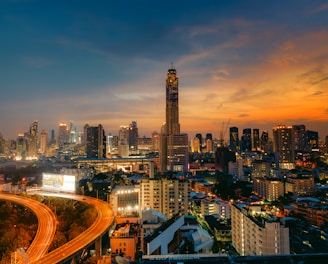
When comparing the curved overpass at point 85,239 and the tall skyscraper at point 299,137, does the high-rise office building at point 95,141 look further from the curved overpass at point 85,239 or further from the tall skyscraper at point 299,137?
the curved overpass at point 85,239

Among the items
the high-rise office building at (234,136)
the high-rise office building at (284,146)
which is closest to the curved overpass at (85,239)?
the high-rise office building at (284,146)

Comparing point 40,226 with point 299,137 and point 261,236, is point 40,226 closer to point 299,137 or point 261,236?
point 261,236

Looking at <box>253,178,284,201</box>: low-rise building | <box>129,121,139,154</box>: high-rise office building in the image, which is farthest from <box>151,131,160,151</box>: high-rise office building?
<box>253,178,284,201</box>: low-rise building

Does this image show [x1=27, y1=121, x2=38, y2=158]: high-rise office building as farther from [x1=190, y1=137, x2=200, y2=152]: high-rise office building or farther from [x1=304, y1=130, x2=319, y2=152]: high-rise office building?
[x1=304, y1=130, x2=319, y2=152]: high-rise office building

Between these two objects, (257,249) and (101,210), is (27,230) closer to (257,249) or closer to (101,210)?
(101,210)

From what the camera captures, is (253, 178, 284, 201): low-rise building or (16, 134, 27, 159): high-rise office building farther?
(16, 134, 27, 159): high-rise office building

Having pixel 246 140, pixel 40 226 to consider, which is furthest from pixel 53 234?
pixel 246 140
